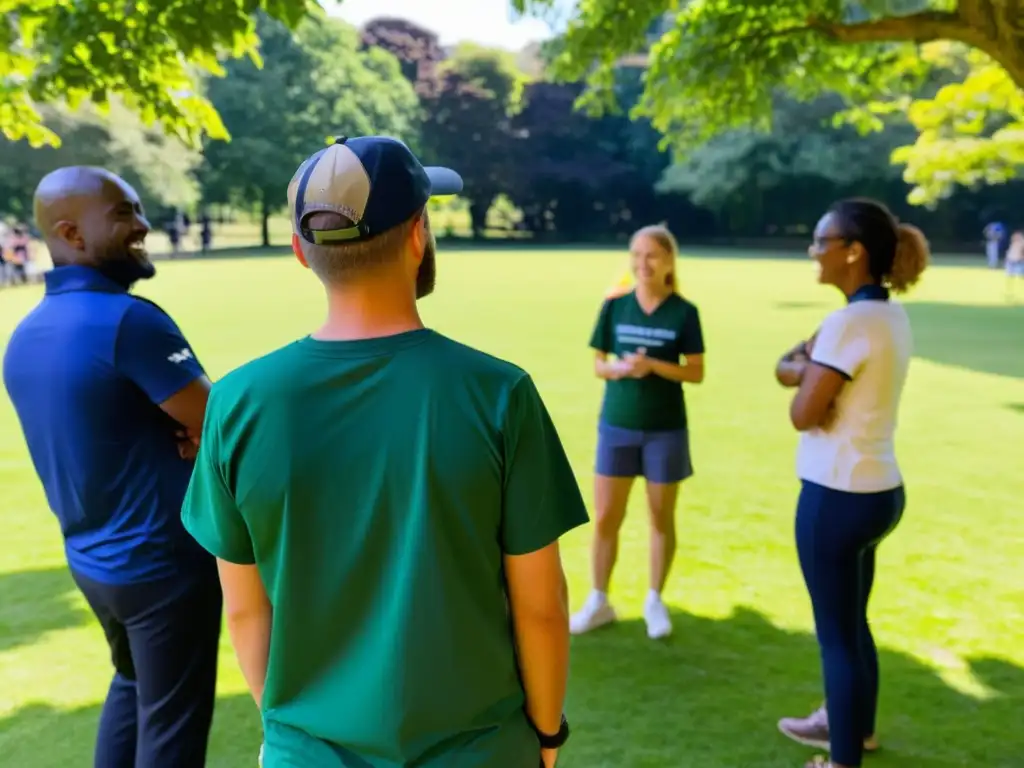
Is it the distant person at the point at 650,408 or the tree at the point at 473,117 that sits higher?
the tree at the point at 473,117

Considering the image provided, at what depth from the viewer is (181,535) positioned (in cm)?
272

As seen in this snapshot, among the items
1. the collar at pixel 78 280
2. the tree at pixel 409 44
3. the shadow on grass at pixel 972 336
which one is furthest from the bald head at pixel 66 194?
the tree at pixel 409 44

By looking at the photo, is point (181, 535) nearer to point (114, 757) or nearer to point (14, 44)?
point (114, 757)

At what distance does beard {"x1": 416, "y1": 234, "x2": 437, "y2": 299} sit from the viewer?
1892 millimetres

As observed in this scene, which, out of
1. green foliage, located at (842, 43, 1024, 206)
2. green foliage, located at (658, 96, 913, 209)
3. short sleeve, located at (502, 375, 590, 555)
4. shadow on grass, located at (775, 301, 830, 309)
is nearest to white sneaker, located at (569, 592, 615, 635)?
short sleeve, located at (502, 375, 590, 555)

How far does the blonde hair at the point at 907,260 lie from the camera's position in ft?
11.2

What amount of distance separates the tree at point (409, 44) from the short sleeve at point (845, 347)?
5470cm

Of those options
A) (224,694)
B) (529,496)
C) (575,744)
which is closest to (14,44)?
(224,694)

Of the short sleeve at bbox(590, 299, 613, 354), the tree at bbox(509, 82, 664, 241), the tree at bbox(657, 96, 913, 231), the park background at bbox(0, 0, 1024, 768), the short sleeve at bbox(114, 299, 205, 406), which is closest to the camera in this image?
the short sleeve at bbox(114, 299, 205, 406)

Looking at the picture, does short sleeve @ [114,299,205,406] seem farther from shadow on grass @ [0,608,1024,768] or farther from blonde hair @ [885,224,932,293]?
blonde hair @ [885,224,932,293]

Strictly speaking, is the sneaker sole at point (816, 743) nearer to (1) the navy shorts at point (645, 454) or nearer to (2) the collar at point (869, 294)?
(1) the navy shorts at point (645, 454)

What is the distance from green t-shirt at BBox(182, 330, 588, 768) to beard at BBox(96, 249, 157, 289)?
1252 millimetres

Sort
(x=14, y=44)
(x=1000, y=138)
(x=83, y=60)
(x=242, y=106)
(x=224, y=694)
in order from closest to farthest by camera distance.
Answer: (x=224, y=694) → (x=83, y=60) → (x=14, y=44) → (x=1000, y=138) → (x=242, y=106)

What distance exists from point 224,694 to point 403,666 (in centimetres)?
305
